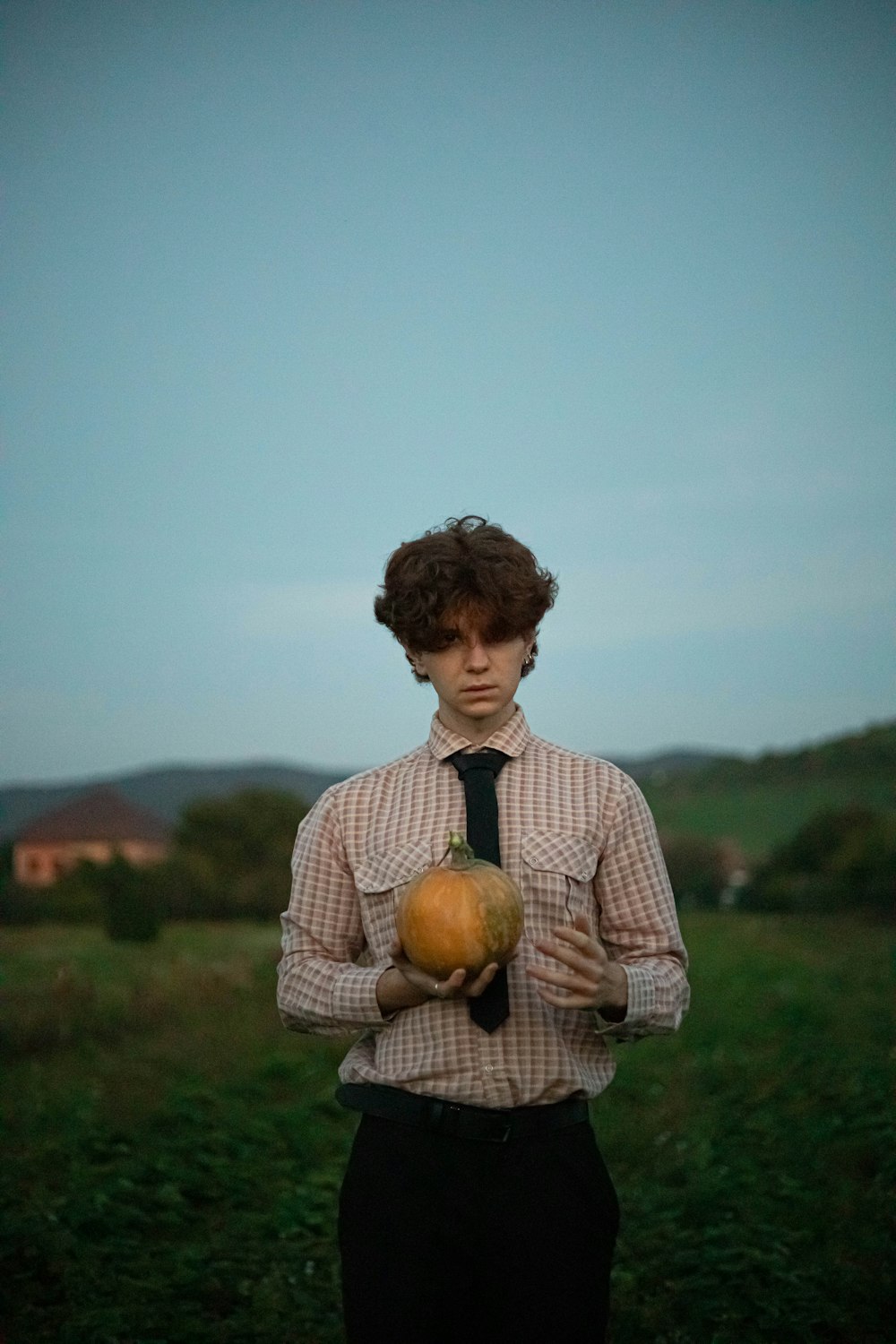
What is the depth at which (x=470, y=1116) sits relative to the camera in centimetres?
285

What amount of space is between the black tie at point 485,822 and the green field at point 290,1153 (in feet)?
9.32

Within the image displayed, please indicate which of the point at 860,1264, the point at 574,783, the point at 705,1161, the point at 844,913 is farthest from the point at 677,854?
the point at 574,783

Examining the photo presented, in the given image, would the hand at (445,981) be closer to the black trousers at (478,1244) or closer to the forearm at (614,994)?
the forearm at (614,994)

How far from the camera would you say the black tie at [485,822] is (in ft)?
9.50

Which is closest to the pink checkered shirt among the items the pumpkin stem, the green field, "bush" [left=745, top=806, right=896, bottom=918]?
the pumpkin stem

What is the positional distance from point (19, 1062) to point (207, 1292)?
12.8ft

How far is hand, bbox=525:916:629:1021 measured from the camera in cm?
260

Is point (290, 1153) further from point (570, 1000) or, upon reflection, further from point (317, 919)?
point (570, 1000)

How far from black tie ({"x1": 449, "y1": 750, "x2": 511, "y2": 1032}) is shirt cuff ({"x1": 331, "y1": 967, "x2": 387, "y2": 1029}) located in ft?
0.71

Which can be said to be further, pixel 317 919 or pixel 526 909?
pixel 317 919

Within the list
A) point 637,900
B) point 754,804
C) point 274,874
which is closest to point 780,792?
point 754,804

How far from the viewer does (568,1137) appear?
9.57 feet

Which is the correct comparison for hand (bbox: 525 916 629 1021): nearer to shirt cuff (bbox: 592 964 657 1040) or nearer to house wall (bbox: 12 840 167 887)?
shirt cuff (bbox: 592 964 657 1040)

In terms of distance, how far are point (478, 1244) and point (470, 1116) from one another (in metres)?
0.27
